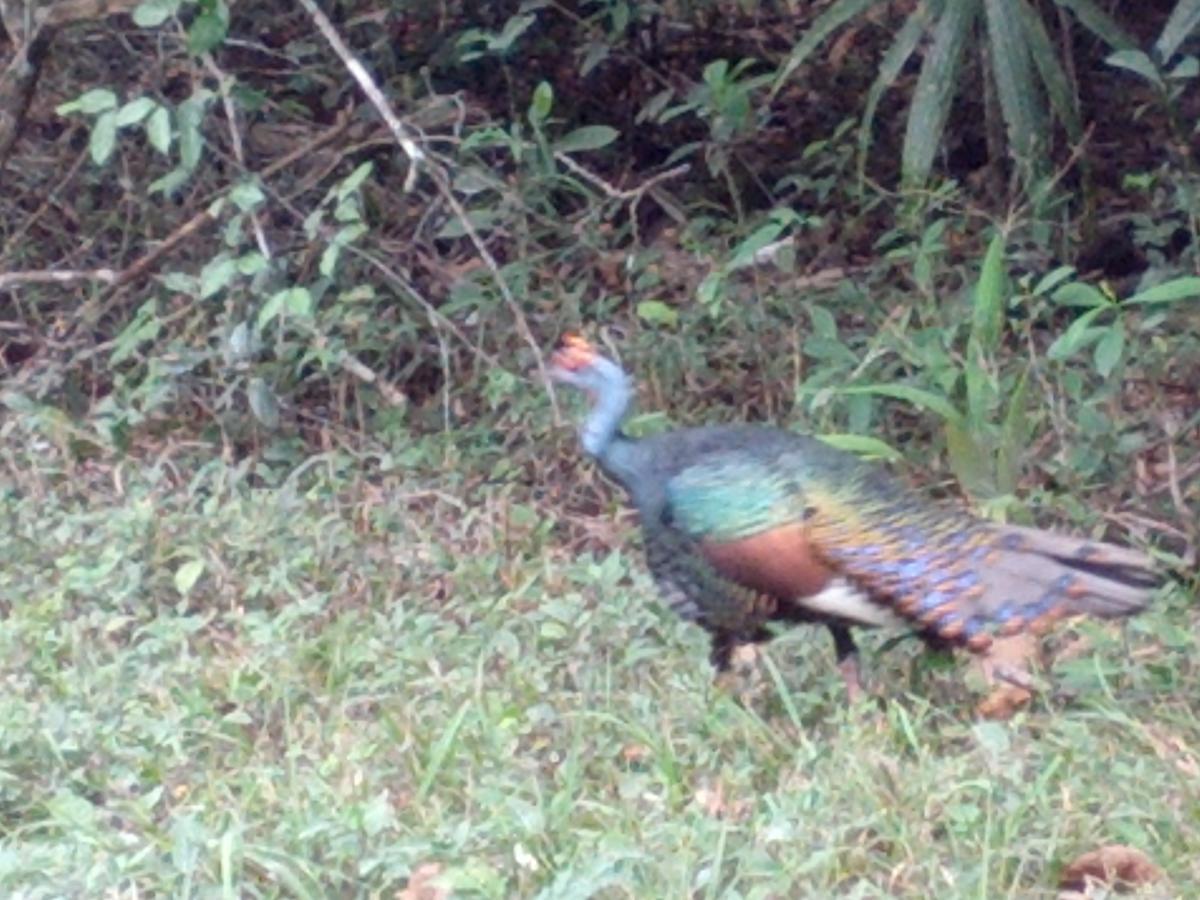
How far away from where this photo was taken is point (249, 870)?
391 cm

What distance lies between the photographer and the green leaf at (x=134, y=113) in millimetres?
6043

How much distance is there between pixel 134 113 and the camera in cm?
606

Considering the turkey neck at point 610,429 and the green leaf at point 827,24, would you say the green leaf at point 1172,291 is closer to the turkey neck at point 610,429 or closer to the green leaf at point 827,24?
the green leaf at point 827,24

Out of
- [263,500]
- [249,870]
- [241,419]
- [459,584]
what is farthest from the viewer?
[241,419]

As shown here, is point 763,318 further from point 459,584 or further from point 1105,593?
point 1105,593

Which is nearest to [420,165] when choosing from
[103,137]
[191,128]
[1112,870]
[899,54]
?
[191,128]

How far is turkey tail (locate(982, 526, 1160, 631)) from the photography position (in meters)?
4.47

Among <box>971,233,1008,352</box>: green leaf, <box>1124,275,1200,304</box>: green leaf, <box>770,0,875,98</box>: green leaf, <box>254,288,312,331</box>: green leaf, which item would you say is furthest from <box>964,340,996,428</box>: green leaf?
<box>254,288,312,331</box>: green leaf

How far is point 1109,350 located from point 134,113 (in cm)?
240

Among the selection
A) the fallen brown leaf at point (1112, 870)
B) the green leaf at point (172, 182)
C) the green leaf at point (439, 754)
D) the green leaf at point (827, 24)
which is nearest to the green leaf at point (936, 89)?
the green leaf at point (827, 24)

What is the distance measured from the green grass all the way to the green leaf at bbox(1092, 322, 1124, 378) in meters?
0.69

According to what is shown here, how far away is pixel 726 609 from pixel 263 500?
5.87ft

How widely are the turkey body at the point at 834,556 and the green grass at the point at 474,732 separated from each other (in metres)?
0.18

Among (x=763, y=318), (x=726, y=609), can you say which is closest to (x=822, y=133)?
(x=763, y=318)
